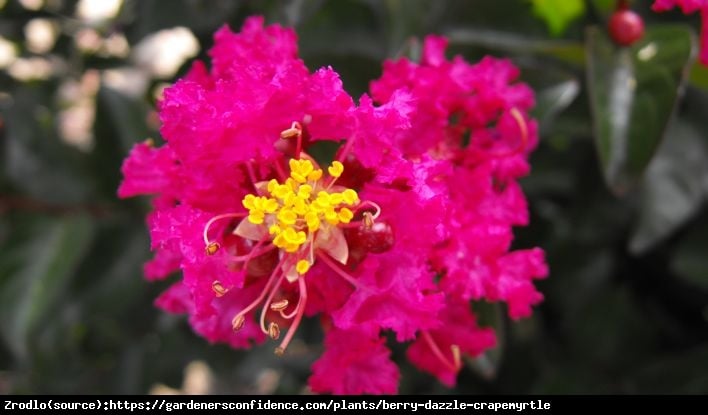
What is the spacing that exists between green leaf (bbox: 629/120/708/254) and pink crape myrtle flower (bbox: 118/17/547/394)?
317mm

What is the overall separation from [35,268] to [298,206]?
72cm

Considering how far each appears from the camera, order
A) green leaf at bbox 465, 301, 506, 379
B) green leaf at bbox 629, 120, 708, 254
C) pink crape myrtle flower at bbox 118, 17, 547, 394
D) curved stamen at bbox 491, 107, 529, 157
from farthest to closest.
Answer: green leaf at bbox 629, 120, 708, 254 → green leaf at bbox 465, 301, 506, 379 → curved stamen at bbox 491, 107, 529, 157 → pink crape myrtle flower at bbox 118, 17, 547, 394

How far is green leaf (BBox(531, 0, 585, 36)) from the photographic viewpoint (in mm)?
1078

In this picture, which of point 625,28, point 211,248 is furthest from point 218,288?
point 625,28

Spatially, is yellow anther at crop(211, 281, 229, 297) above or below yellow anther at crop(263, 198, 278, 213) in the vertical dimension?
below

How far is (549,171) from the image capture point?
123 cm

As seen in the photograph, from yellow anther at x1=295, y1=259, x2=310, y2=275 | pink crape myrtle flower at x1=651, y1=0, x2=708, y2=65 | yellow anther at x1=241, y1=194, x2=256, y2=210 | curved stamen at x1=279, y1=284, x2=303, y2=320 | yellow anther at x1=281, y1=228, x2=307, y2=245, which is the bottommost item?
curved stamen at x1=279, y1=284, x2=303, y2=320

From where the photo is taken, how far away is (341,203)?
0.73 metres

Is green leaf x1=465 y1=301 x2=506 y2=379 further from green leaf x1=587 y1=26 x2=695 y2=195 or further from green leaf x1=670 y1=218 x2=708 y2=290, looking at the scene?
green leaf x1=670 y1=218 x2=708 y2=290

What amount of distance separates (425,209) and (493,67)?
0.26 metres

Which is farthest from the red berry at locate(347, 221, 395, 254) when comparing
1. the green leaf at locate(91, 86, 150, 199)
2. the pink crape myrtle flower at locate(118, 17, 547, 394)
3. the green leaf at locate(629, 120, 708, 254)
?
the green leaf at locate(91, 86, 150, 199)

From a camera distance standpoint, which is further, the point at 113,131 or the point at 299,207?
the point at 113,131

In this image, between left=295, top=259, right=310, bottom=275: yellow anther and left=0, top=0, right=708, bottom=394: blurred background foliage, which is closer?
left=295, top=259, right=310, bottom=275: yellow anther

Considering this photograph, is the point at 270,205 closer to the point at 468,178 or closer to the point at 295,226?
the point at 295,226
